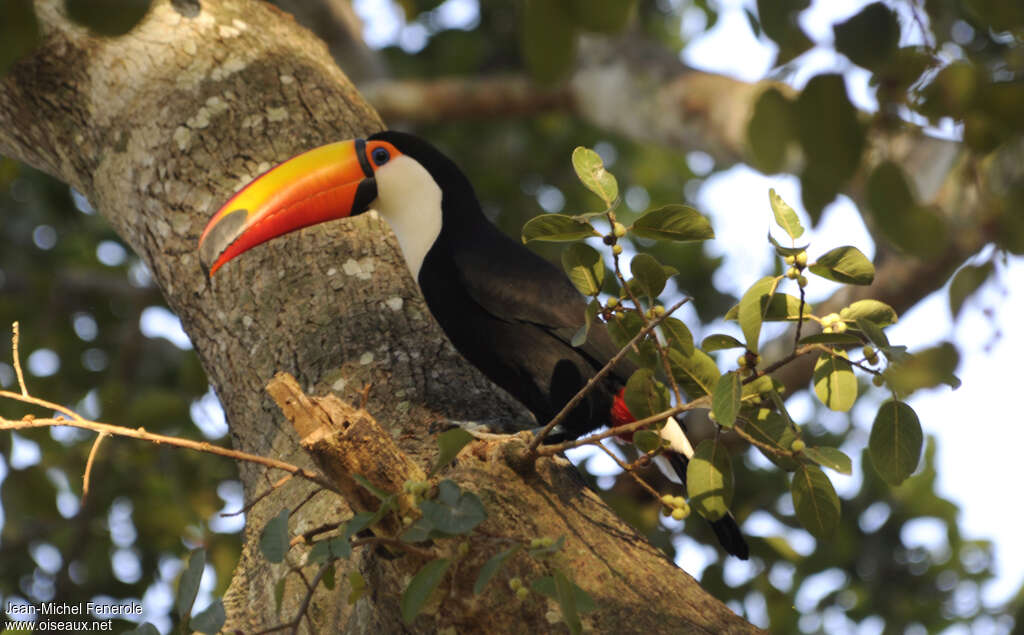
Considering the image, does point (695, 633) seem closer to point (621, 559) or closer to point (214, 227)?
point (621, 559)

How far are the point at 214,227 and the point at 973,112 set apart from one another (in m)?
2.05

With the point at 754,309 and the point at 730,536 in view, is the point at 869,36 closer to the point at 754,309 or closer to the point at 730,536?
the point at 754,309

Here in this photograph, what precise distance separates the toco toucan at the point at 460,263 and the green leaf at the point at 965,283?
1779 millimetres

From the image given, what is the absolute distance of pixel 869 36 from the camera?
0.99 m

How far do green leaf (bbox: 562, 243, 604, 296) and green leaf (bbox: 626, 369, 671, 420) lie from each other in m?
0.20

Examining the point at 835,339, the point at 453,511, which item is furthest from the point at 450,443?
the point at 835,339

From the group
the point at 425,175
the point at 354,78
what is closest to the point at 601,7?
the point at 425,175

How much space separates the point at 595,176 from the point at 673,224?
0.63 feet

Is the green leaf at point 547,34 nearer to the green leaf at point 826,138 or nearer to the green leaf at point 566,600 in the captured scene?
the green leaf at point 826,138

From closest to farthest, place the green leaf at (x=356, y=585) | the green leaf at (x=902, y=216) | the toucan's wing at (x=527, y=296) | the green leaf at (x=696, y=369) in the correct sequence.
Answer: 1. the green leaf at (x=902, y=216)
2. the green leaf at (x=356, y=585)
3. the green leaf at (x=696, y=369)
4. the toucan's wing at (x=527, y=296)

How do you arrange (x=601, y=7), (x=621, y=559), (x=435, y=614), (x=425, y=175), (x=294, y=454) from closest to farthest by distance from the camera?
(x=601, y=7) < (x=435, y=614) < (x=621, y=559) < (x=294, y=454) < (x=425, y=175)

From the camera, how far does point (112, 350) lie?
19.1ft

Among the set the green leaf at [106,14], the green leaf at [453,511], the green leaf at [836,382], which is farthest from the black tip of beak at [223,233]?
the green leaf at [106,14]

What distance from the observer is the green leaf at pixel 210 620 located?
1634 millimetres
